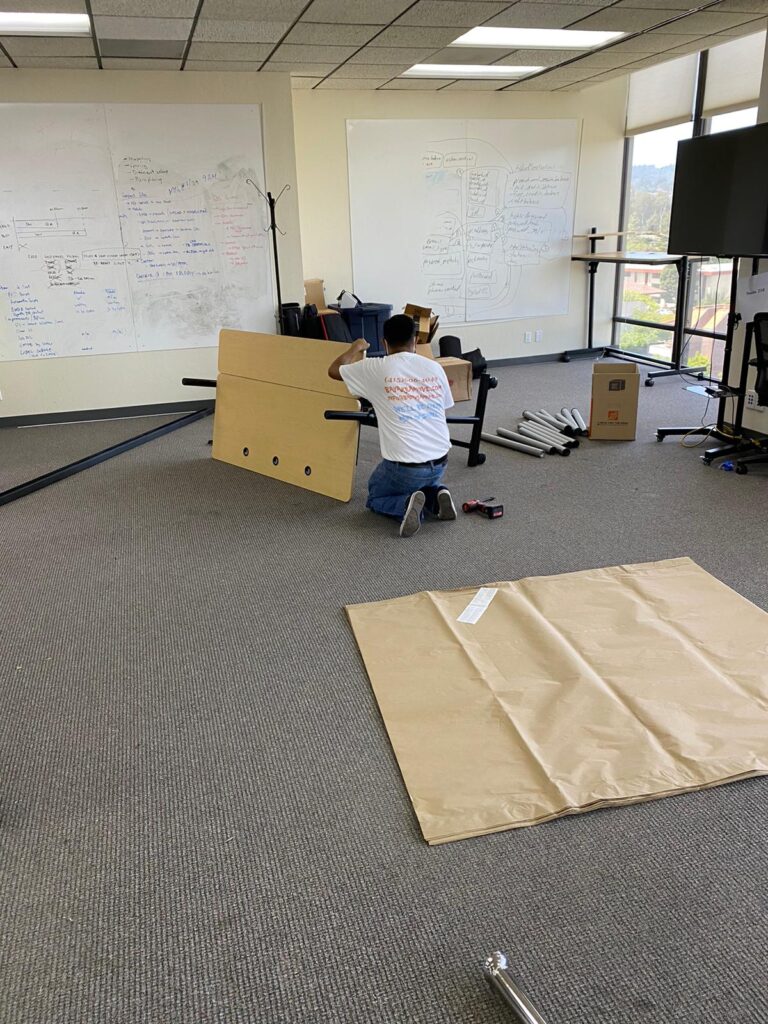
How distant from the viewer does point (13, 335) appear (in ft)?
18.7

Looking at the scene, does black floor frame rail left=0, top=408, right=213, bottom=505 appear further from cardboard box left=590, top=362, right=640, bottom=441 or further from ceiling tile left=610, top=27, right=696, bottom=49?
ceiling tile left=610, top=27, right=696, bottom=49

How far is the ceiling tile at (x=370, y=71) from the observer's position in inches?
214

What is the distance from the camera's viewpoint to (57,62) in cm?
498

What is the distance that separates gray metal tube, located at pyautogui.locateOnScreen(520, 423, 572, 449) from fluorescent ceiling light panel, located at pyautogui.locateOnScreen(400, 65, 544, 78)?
2.83 m

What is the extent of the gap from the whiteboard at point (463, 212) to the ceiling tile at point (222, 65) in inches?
49.9

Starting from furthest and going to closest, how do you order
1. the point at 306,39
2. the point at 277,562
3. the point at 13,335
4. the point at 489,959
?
the point at 13,335, the point at 306,39, the point at 277,562, the point at 489,959

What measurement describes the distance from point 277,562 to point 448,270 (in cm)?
449

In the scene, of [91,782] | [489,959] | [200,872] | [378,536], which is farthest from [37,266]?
[489,959]

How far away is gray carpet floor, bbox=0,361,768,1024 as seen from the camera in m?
1.49

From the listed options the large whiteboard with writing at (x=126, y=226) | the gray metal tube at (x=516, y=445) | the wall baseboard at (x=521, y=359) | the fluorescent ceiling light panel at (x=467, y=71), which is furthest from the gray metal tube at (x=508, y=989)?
the wall baseboard at (x=521, y=359)

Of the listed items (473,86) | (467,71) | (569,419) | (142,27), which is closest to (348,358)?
(569,419)

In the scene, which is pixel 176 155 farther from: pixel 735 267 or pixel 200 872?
pixel 200 872

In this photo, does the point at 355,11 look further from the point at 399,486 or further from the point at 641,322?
the point at 641,322

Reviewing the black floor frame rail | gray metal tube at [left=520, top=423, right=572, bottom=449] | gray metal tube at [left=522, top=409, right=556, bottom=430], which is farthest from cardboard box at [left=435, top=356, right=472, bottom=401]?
the black floor frame rail
